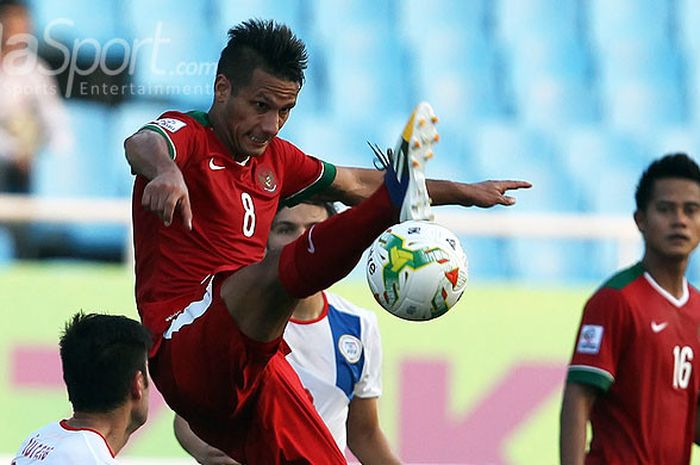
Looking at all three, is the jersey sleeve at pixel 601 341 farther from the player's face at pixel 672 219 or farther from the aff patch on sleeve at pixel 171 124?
the aff patch on sleeve at pixel 171 124

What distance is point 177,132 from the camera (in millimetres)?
4883

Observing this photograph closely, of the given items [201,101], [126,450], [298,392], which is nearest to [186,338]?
[298,392]

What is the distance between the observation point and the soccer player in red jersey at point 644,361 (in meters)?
5.86

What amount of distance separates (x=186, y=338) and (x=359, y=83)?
6.51 m

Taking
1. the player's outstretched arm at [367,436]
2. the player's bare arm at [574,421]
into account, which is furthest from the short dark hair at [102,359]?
the player's bare arm at [574,421]

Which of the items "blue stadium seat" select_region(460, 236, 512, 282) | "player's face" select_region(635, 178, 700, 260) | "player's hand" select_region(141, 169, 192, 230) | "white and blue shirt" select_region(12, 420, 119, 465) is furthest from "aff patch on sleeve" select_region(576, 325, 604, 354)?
"blue stadium seat" select_region(460, 236, 512, 282)

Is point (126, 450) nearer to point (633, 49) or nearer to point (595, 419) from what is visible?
point (595, 419)

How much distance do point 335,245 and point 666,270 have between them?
87.6 inches

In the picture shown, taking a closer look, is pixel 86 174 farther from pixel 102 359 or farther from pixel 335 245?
pixel 335 245

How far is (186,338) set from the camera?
4.77 metres

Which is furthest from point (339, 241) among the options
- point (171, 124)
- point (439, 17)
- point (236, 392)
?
point (439, 17)

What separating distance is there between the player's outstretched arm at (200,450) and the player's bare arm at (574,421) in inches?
52.0

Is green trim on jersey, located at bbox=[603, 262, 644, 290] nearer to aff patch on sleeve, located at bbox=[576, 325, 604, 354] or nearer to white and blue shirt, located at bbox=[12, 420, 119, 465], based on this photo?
aff patch on sleeve, located at bbox=[576, 325, 604, 354]

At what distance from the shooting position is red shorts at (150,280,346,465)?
4703 millimetres
